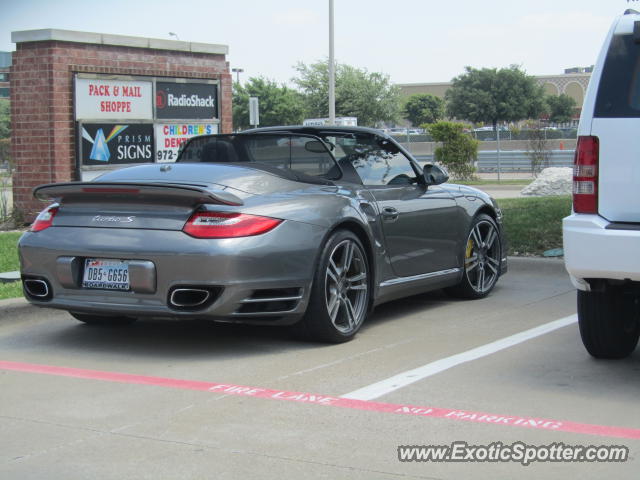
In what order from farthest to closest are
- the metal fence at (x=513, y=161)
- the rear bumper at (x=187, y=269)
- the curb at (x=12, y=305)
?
1. the metal fence at (x=513, y=161)
2. the curb at (x=12, y=305)
3. the rear bumper at (x=187, y=269)

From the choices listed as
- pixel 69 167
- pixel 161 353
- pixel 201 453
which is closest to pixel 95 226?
pixel 161 353

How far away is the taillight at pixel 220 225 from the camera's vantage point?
617 cm

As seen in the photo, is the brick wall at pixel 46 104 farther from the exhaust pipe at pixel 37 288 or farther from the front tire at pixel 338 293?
the front tire at pixel 338 293

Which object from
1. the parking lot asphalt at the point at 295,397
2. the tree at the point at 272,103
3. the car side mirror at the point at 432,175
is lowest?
the parking lot asphalt at the point at 295,397

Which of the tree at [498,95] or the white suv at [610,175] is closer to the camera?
the white suv at [610,175]

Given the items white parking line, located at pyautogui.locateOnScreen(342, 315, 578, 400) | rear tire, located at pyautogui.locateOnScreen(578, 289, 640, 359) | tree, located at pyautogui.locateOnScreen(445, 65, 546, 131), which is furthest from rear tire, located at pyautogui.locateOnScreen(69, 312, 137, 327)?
tree, located at pyautogui.locateOnScreen(445, 65, 546, 131)

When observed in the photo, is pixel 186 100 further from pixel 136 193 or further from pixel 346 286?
pixel 136 193

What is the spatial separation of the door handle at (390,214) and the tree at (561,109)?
88.4 metres

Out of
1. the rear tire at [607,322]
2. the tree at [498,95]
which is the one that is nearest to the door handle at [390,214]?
the rear tire at [607,322]

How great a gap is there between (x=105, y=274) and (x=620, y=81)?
10.8ft

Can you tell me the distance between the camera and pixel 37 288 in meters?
6.71

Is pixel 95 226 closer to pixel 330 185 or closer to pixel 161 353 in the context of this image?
pixel 161 353

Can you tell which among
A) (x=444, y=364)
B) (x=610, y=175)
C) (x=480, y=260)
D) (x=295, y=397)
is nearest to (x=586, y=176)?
(x=610, y=175)

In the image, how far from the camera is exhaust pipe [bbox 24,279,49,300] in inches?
261
